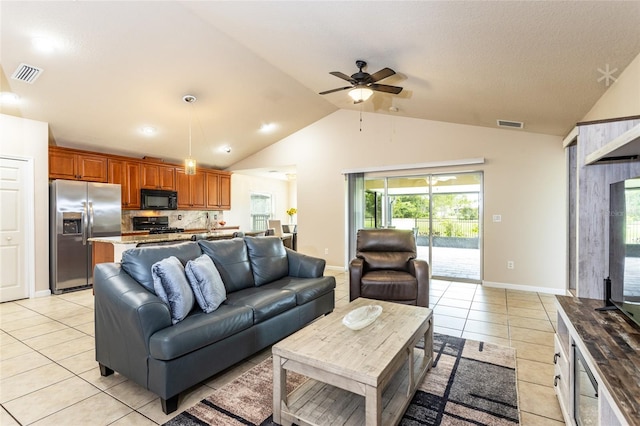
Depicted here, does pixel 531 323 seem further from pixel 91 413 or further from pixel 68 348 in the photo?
pixel 68 348

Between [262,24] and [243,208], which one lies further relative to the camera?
[243,208]

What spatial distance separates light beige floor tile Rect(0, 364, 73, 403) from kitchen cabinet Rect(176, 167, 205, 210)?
15.5ft

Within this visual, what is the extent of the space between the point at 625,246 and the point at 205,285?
8.92 feet

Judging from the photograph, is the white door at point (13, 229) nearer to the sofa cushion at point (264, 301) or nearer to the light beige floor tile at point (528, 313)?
the sofa cushion at point (264, 301)

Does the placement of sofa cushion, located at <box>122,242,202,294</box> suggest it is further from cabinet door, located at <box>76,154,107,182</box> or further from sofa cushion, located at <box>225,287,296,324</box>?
cabinet door, located at <box>76,154,107,182</box>

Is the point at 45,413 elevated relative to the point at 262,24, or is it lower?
lower

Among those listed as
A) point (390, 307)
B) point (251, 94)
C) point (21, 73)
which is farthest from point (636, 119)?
point (21, 73)

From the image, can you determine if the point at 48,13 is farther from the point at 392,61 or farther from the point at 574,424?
the point at 574,424

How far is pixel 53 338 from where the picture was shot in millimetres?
3051

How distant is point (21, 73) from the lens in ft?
11.5

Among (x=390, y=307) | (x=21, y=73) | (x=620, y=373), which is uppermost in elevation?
(x=21, y=73)

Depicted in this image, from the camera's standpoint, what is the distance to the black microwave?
609cm

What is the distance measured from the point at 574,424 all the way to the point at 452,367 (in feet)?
2.99

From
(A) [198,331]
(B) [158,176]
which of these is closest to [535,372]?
(A) [198,331]
